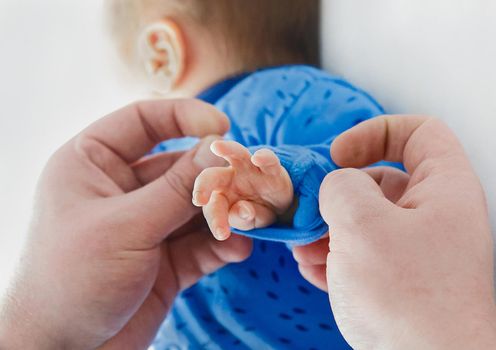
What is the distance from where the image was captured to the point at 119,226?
603 millimetres

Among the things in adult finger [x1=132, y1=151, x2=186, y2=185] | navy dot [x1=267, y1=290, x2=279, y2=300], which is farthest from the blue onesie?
adult finger [x1=132, y1=151, x2=186, y2=185]

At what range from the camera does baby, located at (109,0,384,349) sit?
513 millimetres

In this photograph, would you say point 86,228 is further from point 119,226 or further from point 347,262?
point 347,262

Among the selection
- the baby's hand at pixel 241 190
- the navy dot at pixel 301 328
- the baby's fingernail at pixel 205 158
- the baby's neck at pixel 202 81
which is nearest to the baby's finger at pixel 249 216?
the baby's hand at pixel 241 190

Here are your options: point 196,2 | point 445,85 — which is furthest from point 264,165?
point 196,2

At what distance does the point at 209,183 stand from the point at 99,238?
0.58 ft

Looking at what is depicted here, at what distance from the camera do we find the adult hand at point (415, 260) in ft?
1.29

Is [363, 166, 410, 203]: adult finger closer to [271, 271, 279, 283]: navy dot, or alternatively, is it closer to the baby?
the baby

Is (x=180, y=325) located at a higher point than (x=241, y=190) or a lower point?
lower

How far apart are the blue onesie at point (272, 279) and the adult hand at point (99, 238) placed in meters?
0.08

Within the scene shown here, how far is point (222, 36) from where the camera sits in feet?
3.18

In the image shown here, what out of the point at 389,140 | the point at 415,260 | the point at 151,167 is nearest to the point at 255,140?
the point at 151,167

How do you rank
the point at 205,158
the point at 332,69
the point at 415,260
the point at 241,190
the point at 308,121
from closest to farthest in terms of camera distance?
the point at 415,260 < the point at 241,190 < the point at 205,158 < the point at 308,121 < the point at 332,69

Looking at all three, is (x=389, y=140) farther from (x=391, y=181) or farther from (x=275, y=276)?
Answer: (x=275, y=276)
